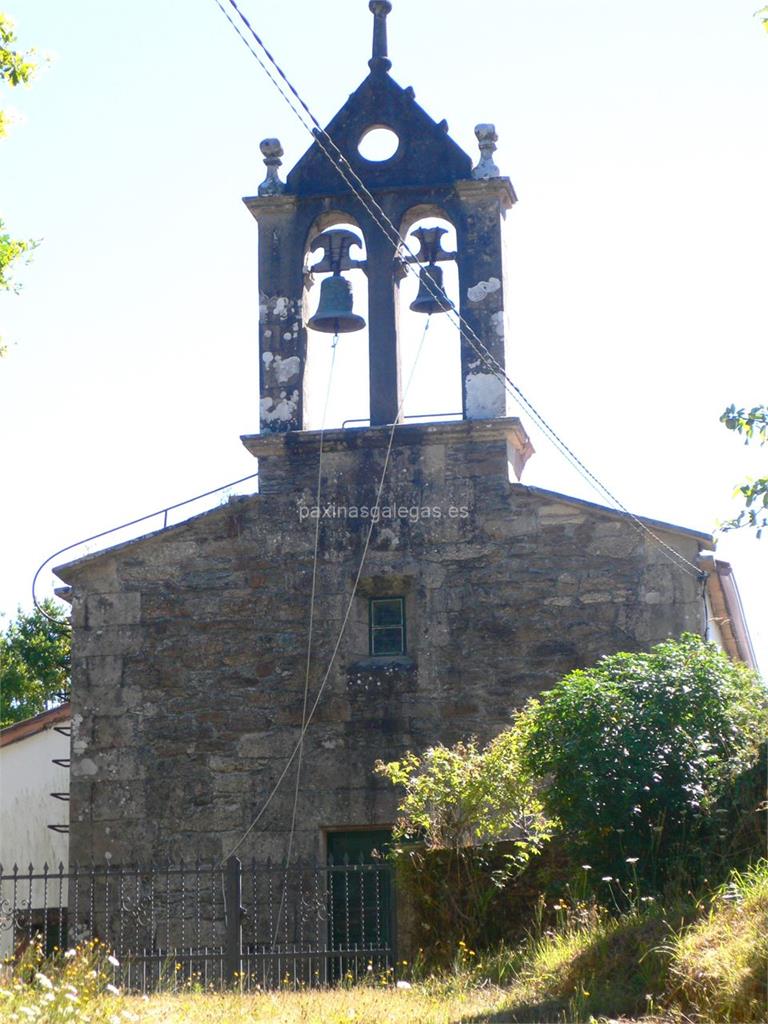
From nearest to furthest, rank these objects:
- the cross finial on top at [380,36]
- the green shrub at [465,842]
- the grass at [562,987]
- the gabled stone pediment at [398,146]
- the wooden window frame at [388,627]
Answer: the grass at [562,987] → the green shrub at [465,842] → the wooden window frame at [388,627] → the gabled stone pediment at [398,146] → the cross finial on top at [380,36]

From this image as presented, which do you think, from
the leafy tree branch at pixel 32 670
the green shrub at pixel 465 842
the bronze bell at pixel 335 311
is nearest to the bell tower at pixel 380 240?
the bronze bell at pixel 335 311

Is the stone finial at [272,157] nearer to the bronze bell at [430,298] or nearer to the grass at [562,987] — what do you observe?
the bronze bell at [430,298]

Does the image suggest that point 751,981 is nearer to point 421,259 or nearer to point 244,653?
point 244,653

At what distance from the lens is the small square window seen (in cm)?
1384

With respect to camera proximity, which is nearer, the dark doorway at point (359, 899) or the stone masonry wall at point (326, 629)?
the dark doorway at point (359, 899)

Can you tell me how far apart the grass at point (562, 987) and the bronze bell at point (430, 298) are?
6.20 meters

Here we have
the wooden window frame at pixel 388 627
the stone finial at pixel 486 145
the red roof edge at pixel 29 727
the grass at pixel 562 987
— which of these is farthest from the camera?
the red roof edge at pixel 29 727

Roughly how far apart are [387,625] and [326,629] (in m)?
0.59

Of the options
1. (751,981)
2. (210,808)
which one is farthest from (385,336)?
(751,981)

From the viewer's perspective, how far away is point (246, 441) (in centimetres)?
1416

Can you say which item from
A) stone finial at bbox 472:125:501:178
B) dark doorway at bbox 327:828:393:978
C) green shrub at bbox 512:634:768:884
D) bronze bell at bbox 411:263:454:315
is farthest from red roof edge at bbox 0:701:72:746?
green shrub at bbox 512:634:768:884

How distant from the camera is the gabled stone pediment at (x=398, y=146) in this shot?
1433 cm

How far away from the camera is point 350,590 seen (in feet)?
45.3

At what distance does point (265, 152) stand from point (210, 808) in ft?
21.3
